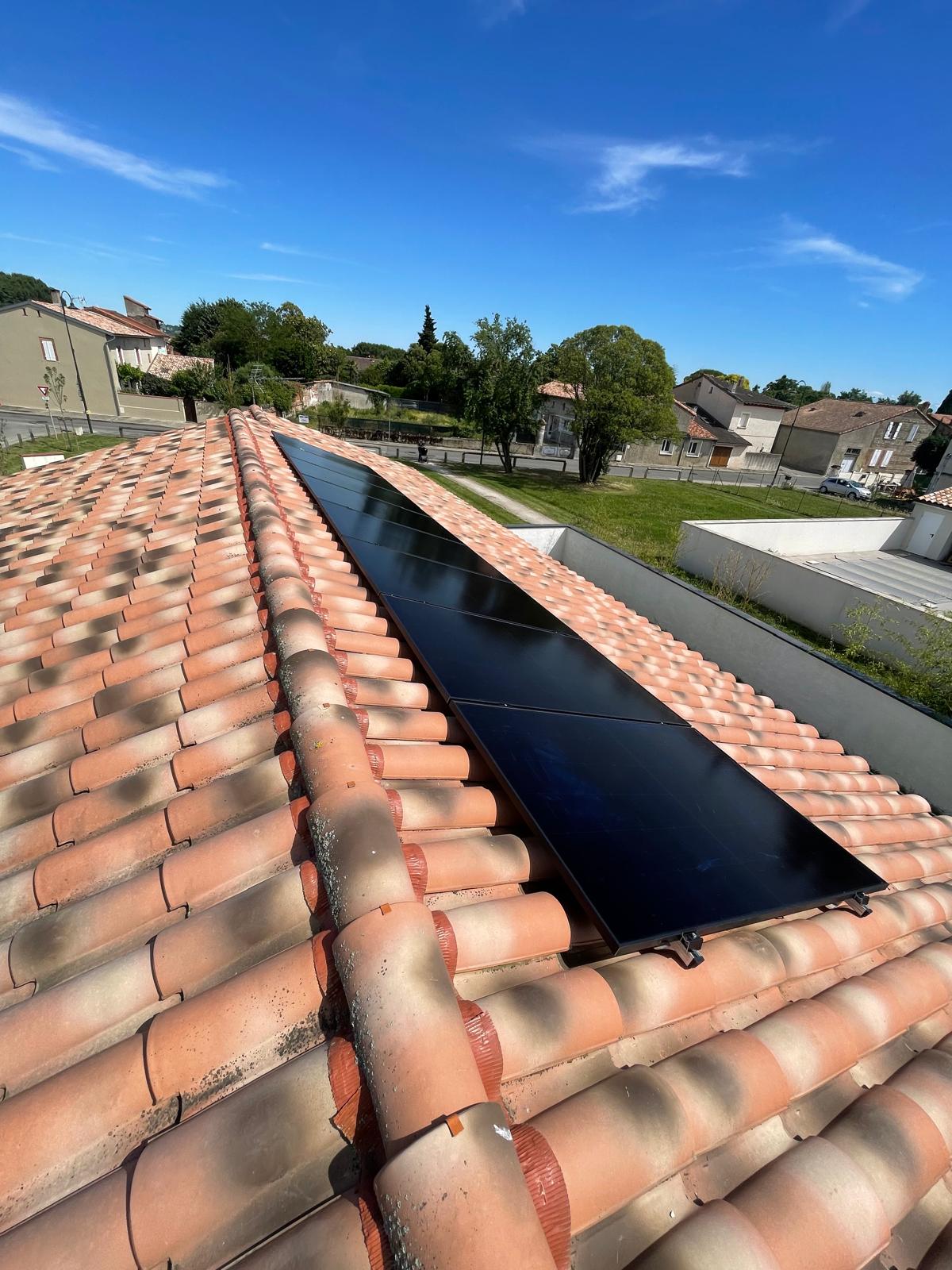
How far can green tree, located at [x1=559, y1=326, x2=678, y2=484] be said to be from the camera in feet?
117

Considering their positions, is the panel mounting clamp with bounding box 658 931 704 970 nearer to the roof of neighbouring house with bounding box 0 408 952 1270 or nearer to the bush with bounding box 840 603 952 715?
the roof of neighbouring house with bounding box 0 408 952 1270

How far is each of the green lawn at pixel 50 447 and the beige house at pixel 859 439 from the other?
74.4 metres

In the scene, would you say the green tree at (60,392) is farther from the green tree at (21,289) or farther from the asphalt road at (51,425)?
the green tree at (21,289)

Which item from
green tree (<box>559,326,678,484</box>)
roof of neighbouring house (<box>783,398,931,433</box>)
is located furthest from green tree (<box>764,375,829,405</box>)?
green tree (<box>559,326,678,484</box>)

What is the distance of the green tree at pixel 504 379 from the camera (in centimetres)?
3866

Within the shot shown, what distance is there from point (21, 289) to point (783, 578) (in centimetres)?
15093

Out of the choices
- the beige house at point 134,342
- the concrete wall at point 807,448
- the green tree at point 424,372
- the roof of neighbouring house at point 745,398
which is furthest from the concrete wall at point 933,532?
the beige house at point 134,342

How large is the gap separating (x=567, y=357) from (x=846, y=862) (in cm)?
3911

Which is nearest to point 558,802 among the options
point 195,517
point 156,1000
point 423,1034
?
point 423,1034

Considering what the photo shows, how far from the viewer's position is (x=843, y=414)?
68.1 m

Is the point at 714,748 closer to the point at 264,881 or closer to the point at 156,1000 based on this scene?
the point at 264,881

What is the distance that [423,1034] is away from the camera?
1721mm

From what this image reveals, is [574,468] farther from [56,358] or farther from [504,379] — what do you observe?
[56,358]

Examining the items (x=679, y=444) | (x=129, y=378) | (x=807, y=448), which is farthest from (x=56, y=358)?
(x=807, y=448)
